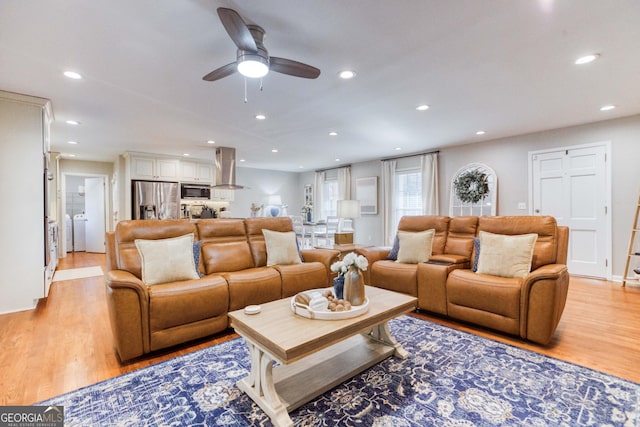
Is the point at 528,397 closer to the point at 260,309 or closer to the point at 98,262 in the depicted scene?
the point at 260,309

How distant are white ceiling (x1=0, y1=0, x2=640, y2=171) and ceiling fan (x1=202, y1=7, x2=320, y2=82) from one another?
0.18 m

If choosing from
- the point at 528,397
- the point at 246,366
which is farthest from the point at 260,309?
the point at 528,397

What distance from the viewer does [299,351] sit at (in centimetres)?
147

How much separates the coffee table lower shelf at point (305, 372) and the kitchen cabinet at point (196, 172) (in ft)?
20.3

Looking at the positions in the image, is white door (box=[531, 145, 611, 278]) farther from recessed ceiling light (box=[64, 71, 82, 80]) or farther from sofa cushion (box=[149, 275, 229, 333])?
recessed ceiling light (box=[64, 71, 82, 80])

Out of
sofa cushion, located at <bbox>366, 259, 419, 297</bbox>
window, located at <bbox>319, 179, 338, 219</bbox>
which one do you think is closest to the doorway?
window, located at <bbox>319, 179, 338, 219</bbox>

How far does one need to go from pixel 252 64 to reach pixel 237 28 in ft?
1.11

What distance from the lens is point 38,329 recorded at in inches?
109

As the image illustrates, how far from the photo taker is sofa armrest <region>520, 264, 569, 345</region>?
2.27 metres

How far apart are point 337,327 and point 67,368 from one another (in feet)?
6.61

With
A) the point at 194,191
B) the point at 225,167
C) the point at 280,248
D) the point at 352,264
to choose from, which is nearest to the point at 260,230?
the point at 280,248

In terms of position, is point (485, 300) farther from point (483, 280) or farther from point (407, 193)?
point (407, 193)

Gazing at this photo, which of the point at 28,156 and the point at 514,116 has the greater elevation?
the point at 514,116
